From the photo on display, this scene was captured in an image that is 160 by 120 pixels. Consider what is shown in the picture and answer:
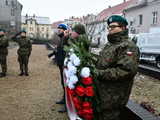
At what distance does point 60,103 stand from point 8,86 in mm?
2654

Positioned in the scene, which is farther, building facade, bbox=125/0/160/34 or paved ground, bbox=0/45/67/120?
building facade, bbox=125/0/160/34

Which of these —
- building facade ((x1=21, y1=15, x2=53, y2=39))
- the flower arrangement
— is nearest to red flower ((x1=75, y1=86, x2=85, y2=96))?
the flower arrangement

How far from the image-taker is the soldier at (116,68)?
8.69 feet

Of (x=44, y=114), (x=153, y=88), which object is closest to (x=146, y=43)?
(x=153, y=88)

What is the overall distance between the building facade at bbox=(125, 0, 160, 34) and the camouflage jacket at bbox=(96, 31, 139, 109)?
31579 millimetres

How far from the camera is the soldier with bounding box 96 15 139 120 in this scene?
104 inches

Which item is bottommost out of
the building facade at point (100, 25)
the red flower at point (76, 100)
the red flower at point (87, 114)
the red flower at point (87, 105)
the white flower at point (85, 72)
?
the red flower at point (87, 114)

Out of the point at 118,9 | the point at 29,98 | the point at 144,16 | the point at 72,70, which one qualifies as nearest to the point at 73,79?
the point at 72,70

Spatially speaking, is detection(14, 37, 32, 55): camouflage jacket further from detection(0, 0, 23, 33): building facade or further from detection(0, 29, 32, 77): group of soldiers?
detection(0, 0, 23, 33): building facade

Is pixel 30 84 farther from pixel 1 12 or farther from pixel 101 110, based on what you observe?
pixel 1 12

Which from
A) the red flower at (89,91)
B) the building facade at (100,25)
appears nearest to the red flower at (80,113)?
the red flower at (89,91)

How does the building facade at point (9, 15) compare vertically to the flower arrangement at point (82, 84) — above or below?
above

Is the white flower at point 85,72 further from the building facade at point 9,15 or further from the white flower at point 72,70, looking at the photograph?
the building facade at point 9,15

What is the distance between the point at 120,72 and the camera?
8.63ft
